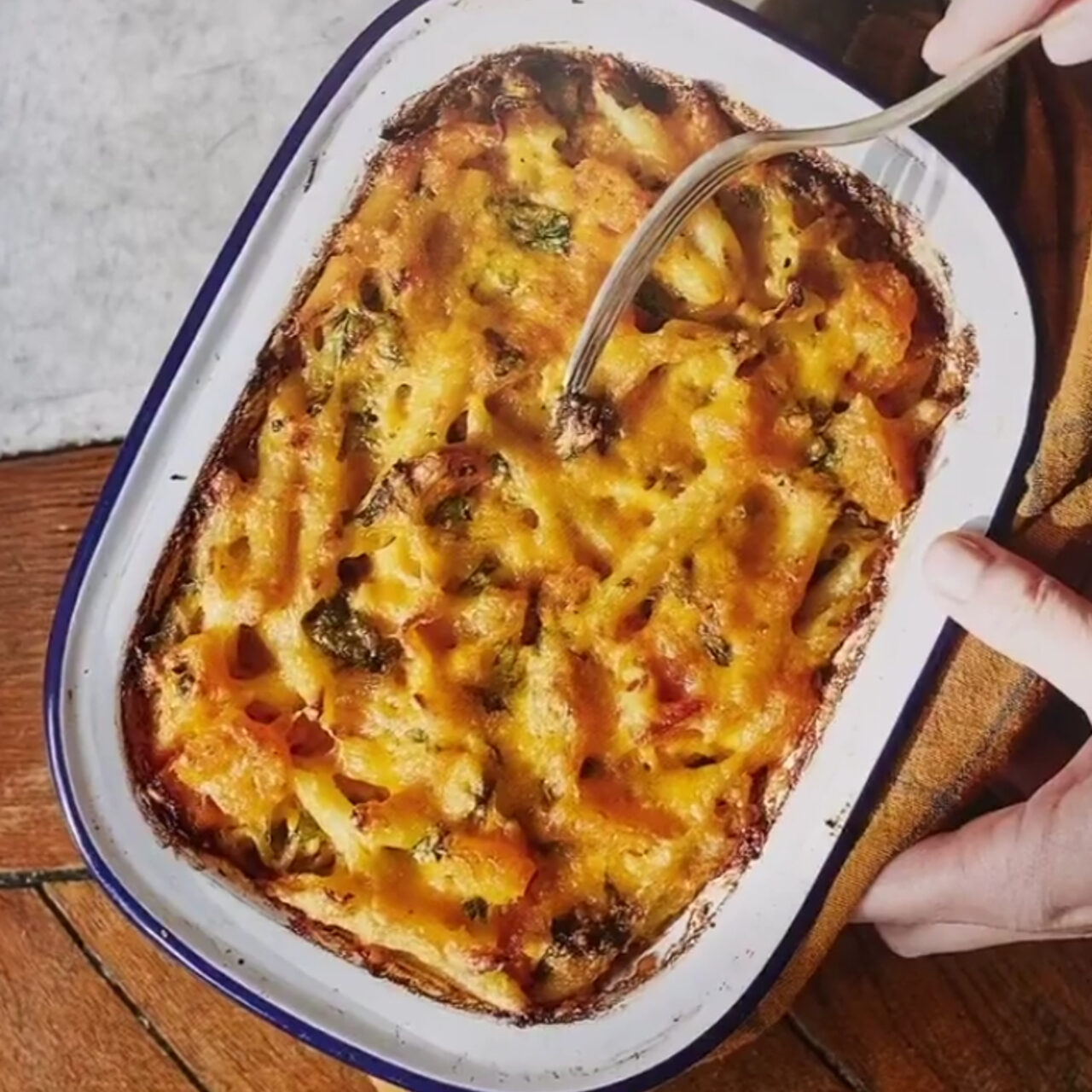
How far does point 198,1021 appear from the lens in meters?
1.20

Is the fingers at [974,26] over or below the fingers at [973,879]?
over

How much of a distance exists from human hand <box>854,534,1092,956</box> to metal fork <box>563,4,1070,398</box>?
22 cm

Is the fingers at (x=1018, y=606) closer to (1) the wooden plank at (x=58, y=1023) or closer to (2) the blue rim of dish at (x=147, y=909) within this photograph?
(2) the blue rim of dish at (x=147, y=909)

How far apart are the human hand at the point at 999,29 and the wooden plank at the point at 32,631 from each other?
62cm

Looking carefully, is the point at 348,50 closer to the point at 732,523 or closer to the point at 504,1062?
the point at 732,523

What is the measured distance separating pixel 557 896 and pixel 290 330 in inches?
14.1

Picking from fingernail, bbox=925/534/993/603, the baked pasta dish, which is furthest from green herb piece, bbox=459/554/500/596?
fingernail, bbox=925/534/993/603

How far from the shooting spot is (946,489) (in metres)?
0.99

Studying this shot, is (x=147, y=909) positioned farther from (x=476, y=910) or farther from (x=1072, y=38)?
(x=1072, y=38)

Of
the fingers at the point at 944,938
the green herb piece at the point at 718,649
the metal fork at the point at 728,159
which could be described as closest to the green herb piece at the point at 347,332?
the metal fork at the point at 728,159

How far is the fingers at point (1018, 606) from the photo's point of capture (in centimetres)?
95

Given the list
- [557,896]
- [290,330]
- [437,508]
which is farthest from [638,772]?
[290,330]

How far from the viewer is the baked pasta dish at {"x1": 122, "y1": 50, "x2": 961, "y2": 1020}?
3.21 feet

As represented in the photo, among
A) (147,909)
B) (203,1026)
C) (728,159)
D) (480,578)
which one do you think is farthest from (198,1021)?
(728,159)
